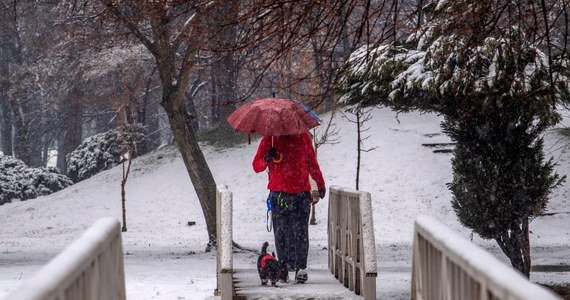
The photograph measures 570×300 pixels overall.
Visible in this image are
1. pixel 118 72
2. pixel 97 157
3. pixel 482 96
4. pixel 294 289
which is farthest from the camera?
pixel 97 157

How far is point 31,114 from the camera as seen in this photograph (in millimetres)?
45719

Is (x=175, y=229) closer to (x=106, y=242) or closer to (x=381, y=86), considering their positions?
(x=381, y=86)

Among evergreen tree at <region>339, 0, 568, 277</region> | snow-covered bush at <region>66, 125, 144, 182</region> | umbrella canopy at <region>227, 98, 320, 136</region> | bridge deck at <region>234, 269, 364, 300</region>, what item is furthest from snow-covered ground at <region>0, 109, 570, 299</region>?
umbrella canopy at <region>227, 98, 320, 136</region>

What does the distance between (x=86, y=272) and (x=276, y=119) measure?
220 inches

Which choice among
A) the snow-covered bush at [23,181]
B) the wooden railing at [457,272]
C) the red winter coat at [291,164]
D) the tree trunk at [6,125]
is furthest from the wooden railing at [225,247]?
the tree trunk at [6,125]

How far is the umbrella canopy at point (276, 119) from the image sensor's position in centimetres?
853

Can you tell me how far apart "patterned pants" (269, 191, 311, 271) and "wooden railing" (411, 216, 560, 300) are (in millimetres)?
4460

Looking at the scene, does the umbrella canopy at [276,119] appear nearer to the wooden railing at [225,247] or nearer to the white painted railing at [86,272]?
the wooden railing at [225,247]

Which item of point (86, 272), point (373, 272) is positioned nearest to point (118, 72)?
point (373, 272)

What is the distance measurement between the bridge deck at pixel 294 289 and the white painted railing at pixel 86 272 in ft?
11.4

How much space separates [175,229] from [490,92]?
656 inches

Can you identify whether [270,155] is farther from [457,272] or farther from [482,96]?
[457,272]

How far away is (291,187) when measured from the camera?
28.3 ft

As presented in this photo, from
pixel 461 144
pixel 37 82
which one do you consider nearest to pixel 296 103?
pixel 461 144
